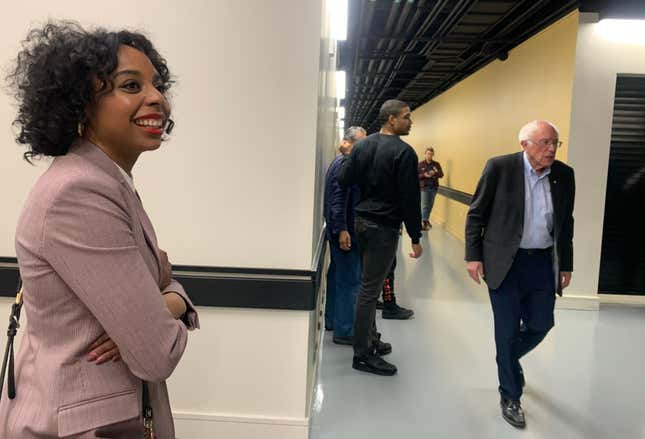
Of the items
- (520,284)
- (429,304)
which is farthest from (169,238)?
(429,304)

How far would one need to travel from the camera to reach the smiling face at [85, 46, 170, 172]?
3.59ft

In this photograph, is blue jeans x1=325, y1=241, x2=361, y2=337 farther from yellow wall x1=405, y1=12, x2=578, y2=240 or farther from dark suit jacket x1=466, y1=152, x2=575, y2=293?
yellow wall x1=405, y1=12, x2=578, y2=240

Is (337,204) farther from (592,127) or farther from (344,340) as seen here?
(592,127)

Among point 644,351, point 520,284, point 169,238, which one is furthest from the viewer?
point 644,351

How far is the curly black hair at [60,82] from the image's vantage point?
1.04m

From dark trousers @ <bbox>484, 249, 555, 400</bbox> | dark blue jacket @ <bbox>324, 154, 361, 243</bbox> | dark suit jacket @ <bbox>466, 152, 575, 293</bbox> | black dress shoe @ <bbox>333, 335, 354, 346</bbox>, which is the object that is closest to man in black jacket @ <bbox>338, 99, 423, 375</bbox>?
dark blue jacket @ <bbox>324, 154, 361, 243</bbox>

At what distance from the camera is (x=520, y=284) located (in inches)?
116

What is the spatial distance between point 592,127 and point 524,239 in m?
2.94

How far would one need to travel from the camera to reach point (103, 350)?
1.04m

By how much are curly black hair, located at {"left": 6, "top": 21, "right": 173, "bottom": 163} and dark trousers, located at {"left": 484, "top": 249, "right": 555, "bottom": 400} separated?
243 centimetres

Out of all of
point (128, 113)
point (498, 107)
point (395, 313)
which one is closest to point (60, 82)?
point (128, 113)

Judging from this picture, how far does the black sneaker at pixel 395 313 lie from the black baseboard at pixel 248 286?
8.18 feet

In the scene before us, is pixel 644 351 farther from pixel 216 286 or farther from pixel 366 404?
pixel 216 286

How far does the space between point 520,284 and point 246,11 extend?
2.03m
